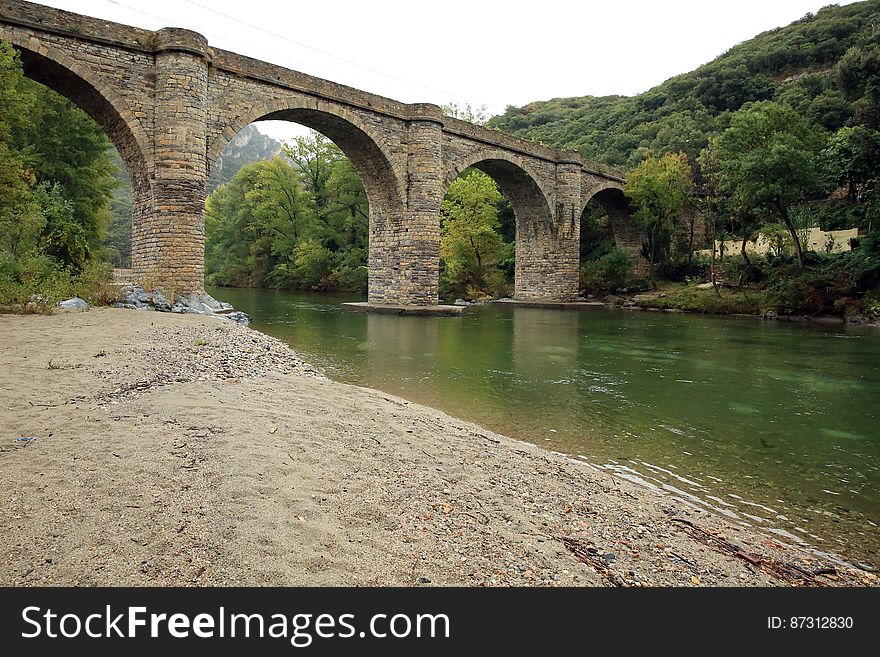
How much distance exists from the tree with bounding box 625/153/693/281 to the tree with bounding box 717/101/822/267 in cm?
590

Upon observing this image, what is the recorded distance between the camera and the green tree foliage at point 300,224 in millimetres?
37938

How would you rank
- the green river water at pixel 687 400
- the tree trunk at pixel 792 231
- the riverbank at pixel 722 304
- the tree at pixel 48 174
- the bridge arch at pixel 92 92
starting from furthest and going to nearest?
the tree trunk at pixel 792 231
the riverbank at pixel 722 304
the bridge arch at pixel 92 92
the tree at pixel 48 174
the green river water at pixel 687 400

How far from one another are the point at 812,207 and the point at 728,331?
1993 centimetres

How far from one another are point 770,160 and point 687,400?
17.5m

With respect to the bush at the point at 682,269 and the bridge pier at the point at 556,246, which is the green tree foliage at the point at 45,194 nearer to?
the bridge pier at the point at 556,246

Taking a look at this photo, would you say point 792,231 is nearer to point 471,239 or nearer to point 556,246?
point 556,246

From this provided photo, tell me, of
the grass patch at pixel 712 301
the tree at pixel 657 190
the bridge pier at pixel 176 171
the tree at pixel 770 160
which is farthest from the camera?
the tree at pixel 657 190

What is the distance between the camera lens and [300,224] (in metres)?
40.9

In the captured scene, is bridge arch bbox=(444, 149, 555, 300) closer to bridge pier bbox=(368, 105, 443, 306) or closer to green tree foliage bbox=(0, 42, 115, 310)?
bridge pier bbox=(368, 105, 443, 306)

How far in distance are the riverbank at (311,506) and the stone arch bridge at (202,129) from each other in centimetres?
1062

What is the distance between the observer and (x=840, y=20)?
1982 inches

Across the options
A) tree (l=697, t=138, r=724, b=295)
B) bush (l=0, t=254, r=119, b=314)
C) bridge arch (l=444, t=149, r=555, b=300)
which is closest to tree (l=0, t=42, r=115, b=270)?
bush (l=0, t=254, r=119, b=314)

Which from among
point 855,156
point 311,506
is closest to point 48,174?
point 311,506

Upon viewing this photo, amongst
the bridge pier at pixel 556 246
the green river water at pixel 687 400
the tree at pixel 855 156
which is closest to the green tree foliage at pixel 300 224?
the bridge pier at pixel 556 246
